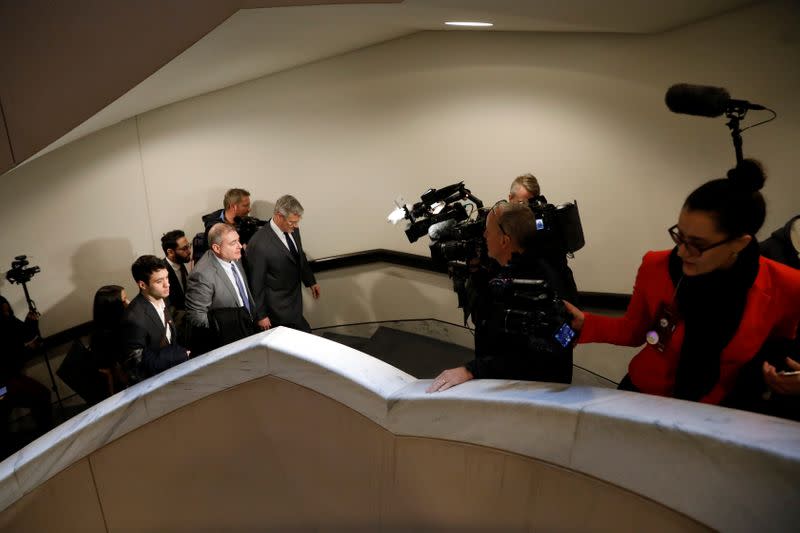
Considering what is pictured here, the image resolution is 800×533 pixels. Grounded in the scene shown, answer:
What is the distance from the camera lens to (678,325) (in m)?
1.58

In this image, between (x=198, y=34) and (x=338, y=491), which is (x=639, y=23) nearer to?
(x=198, y=34)

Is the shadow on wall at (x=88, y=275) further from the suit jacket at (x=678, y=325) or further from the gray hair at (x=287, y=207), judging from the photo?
the suit jacket at (x=678, y=325)

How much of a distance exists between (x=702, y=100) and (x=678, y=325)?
79 centimetres

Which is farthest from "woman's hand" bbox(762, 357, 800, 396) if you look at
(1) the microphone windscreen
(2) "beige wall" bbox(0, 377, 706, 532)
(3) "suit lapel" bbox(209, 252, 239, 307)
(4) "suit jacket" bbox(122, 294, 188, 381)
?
(3) "suit lapel" bbox(209, 252, 239, 307)

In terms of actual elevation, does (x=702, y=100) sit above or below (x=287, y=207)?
above

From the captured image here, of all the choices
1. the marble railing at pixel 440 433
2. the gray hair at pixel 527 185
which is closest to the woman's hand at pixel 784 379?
the marble railing at pixel 440 433

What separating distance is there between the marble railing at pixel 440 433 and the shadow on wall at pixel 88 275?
11.0 ft

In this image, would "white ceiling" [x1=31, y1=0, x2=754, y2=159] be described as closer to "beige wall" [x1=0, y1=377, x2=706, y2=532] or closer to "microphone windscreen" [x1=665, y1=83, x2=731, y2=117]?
"microphone windscreen" [x1=665, y1=83, x2=731, y2=117]

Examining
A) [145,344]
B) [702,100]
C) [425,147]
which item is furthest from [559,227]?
[145,344]

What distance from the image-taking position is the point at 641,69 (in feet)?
11.3

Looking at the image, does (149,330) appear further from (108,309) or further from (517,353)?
(517,353)

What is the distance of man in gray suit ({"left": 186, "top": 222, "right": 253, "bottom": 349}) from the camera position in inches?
140

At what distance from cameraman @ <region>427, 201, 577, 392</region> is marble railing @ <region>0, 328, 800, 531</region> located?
4.8 inches

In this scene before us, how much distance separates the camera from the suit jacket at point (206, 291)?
355 cm
